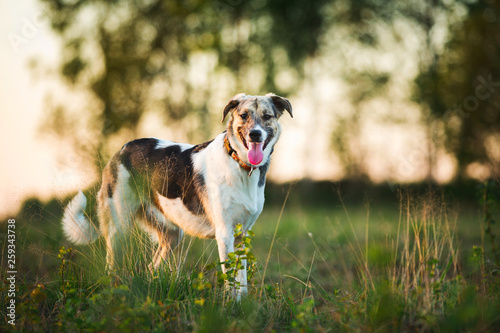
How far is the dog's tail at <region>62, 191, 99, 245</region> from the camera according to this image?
4293 millimetres

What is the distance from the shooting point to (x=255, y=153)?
4301mm

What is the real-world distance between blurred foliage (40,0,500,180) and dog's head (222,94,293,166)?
1076cm

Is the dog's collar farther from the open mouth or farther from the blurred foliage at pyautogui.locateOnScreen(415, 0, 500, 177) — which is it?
the blurred foliage at pyautogui.locateOnScreen(415, 0, 500, 177)

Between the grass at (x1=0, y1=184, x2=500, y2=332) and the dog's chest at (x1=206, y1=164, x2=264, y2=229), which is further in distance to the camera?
the dog's chest at (x1=206, y1=164, x2=264, y2=229)

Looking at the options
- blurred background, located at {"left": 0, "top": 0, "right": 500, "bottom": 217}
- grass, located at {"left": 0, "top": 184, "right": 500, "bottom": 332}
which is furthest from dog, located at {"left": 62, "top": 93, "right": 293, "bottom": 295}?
blurred background, located at {"left": 0, "top": 0, "right": 500, "bottom": 217}

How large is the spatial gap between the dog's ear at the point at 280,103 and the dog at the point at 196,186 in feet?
0.04

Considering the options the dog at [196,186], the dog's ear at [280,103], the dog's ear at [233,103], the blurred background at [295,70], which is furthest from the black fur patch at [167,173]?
the blurred background at [295,70]

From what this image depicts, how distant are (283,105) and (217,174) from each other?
110 cm

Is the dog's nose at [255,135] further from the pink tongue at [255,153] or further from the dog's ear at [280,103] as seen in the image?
the dog's ear at [280,103]

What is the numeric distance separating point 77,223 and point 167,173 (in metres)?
1.06

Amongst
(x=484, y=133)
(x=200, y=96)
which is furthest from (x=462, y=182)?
(x=200, y=96)

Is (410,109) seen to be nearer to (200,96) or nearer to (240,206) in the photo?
(200,96)

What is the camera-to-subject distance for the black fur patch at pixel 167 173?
15.5 ft

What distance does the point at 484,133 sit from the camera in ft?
44.9
